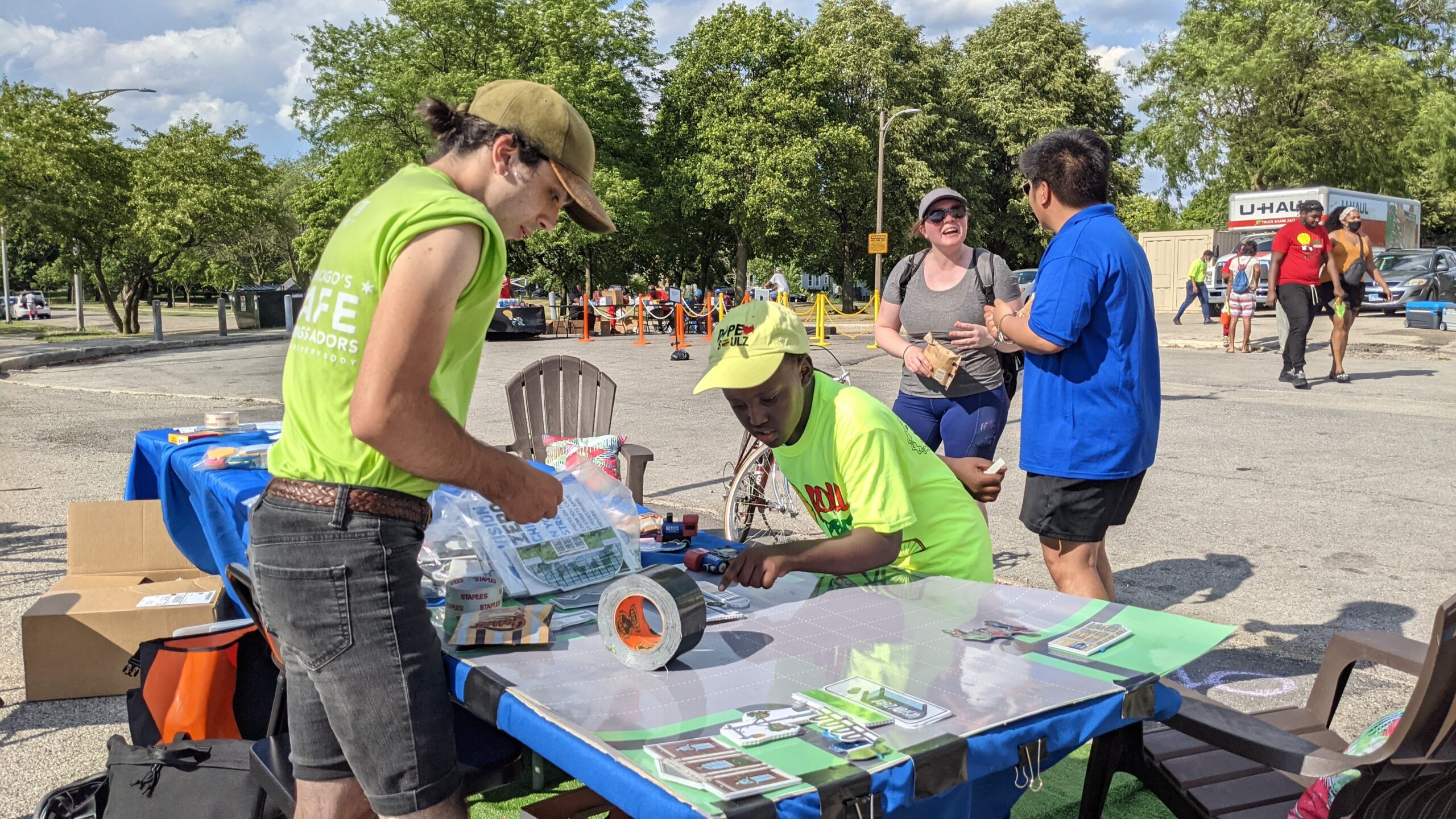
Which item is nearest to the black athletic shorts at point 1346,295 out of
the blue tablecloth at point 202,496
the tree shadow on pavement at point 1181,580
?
the tree shadow on pavement at point 1181,580

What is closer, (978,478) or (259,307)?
(978,478)

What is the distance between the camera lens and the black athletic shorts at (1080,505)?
3240 mm

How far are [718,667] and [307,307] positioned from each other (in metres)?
0.99

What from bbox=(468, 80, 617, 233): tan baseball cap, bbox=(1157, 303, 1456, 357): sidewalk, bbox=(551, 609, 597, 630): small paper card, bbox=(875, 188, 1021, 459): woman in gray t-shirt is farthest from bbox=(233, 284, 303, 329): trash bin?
bbox=(468, 80, 617, 233): tan baseball cap

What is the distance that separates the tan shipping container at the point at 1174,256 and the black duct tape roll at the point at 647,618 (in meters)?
33.7

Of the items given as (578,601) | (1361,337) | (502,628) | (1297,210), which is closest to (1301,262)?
(1361,337)

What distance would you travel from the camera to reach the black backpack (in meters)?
4.86

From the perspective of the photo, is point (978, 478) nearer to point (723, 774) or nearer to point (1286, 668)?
point (723, 774)

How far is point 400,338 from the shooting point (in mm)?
1604

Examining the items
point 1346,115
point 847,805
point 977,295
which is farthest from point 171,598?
point 1346,115

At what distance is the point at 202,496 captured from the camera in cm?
385

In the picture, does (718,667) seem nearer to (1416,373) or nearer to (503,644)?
A: (503,644)

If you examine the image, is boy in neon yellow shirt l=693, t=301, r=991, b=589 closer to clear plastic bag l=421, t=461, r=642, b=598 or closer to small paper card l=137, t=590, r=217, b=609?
clear plastic bag l=421, t=461, r=642, b=598

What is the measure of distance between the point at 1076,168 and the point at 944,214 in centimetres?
147
